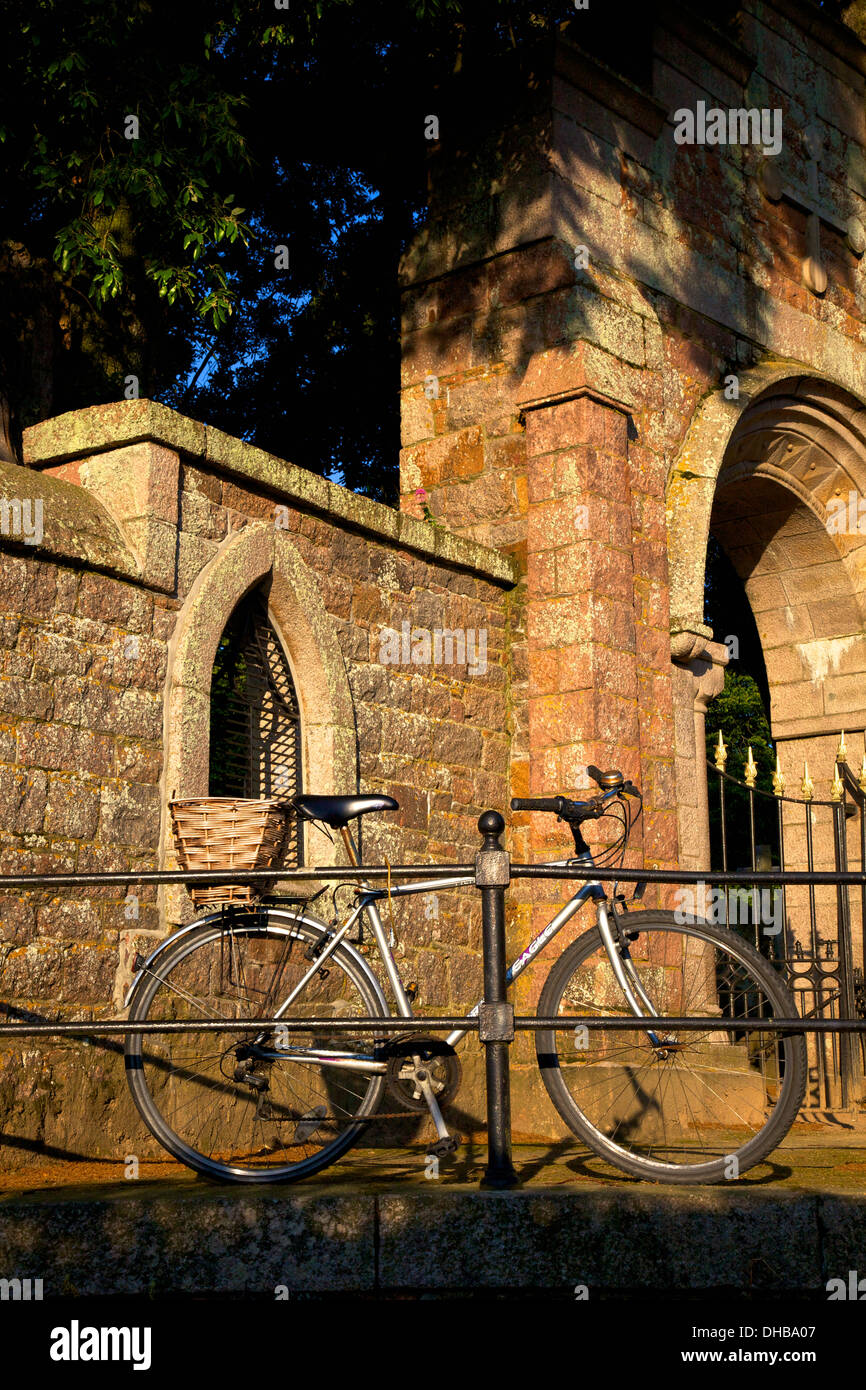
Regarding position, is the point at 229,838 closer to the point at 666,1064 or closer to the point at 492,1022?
the point at 492,1022

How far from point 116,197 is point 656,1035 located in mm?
5954

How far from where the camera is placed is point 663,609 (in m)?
8.62

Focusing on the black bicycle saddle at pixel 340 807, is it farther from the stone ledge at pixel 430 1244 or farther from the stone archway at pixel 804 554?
the stone archway at pixel 804 554

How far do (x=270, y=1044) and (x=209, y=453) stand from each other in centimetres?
274

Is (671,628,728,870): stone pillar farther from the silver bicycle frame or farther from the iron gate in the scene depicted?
the silver bicycle frame

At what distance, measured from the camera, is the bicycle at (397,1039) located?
14.7ft

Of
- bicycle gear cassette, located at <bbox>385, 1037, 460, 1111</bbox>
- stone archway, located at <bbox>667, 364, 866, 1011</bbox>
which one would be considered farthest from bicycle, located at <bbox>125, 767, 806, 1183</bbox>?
stone archway, located at <bbox>667, 364, 866, 1011</bbox>

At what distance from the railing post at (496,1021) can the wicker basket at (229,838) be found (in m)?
0.91

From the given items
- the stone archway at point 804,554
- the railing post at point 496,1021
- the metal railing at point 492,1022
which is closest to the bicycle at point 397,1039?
the metal railing at point 492,1022

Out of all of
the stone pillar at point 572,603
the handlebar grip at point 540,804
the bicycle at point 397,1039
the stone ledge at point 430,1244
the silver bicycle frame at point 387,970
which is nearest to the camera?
the stone ledge at point 430,1244

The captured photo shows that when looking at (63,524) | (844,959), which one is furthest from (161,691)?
(844,959)

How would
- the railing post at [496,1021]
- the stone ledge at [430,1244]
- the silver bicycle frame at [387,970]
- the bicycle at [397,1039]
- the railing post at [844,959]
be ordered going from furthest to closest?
the railing post at [844,959], the silver bicycle frame at [387,970], the bicycle at [397,1039], the railing post at [496,1021], the stone ledge at [430,1244]
